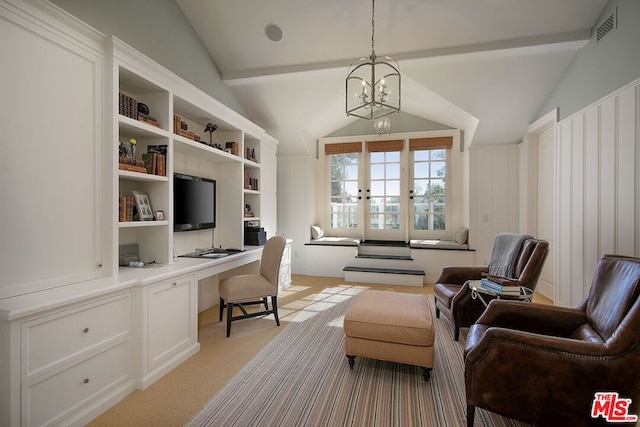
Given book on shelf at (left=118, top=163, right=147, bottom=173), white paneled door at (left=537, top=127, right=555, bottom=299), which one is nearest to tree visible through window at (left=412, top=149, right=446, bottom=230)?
white paneled door at (left=537, top=127, right=555, bottom=299)

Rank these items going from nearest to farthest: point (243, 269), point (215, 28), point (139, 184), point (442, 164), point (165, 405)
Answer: point (165, 405), point (139, 184), point (215, 28), point (243, 269), point (442, 164)

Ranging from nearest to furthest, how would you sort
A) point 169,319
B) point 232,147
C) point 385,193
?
point 169,319 < point 232,147 < point 385,193

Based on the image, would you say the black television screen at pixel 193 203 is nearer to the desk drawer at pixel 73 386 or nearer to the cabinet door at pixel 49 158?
the cabinet door at pixel 49 158

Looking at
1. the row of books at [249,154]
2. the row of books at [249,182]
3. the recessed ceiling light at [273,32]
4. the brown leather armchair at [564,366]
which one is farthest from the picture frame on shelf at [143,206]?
the brown leather armchair at [564,366]

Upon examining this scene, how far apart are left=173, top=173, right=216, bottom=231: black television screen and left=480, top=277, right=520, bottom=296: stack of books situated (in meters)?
2.89

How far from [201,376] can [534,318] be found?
2365 mm

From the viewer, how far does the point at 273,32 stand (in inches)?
135

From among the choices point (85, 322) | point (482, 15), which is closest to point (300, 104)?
point (482, 15)

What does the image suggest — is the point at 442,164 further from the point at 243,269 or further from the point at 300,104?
the point at 243,269

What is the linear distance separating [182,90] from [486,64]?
135 inches

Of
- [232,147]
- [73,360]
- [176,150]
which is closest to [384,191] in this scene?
[232,147]

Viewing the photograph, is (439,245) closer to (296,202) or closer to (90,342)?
(296,202)

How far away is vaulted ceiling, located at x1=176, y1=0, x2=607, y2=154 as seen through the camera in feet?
9.80

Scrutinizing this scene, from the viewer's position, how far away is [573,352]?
1.40m
